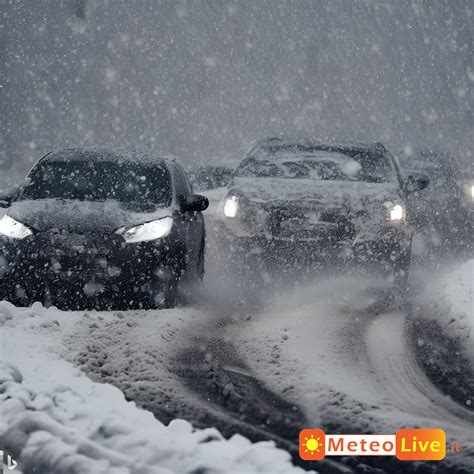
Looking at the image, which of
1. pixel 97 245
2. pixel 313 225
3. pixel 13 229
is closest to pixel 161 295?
pixel 97 245

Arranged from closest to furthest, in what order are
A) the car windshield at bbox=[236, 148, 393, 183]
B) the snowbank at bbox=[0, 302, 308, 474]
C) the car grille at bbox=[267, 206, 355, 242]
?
the snowbank at bbox=[0, 302, 308, 474]
the car grille at bbox=[267, 206, 355, 242]
the car windshield at bbox=[236, 148, 393, 183]

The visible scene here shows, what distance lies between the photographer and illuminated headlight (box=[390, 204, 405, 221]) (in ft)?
28.3

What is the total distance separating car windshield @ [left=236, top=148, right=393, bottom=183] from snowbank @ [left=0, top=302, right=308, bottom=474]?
15.9ft

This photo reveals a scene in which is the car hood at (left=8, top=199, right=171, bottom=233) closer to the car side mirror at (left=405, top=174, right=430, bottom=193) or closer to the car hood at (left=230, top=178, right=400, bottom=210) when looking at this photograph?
the car hood at (left=230, top=178, right=400, bottom=210)

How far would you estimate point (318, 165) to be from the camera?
961cm

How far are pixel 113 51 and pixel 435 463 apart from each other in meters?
25.3

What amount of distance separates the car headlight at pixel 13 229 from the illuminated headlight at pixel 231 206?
2.24 meters

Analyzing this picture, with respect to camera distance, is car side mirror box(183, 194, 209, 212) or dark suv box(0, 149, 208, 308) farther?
car side mirror box(183, 194, 209, 212)

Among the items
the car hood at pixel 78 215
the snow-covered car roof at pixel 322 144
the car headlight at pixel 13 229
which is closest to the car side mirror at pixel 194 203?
the car hood at pixel 78 215

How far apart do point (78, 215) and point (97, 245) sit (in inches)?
13.5

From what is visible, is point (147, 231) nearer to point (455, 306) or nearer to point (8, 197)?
point (8, 197)

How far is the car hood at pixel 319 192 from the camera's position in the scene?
8516 millimetres

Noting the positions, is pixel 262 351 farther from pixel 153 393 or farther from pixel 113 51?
pixel 113 51

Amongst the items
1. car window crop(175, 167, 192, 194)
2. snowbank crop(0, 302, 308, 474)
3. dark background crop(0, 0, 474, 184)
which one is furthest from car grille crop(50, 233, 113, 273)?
dark background crop(0, 0, 474, 184)
